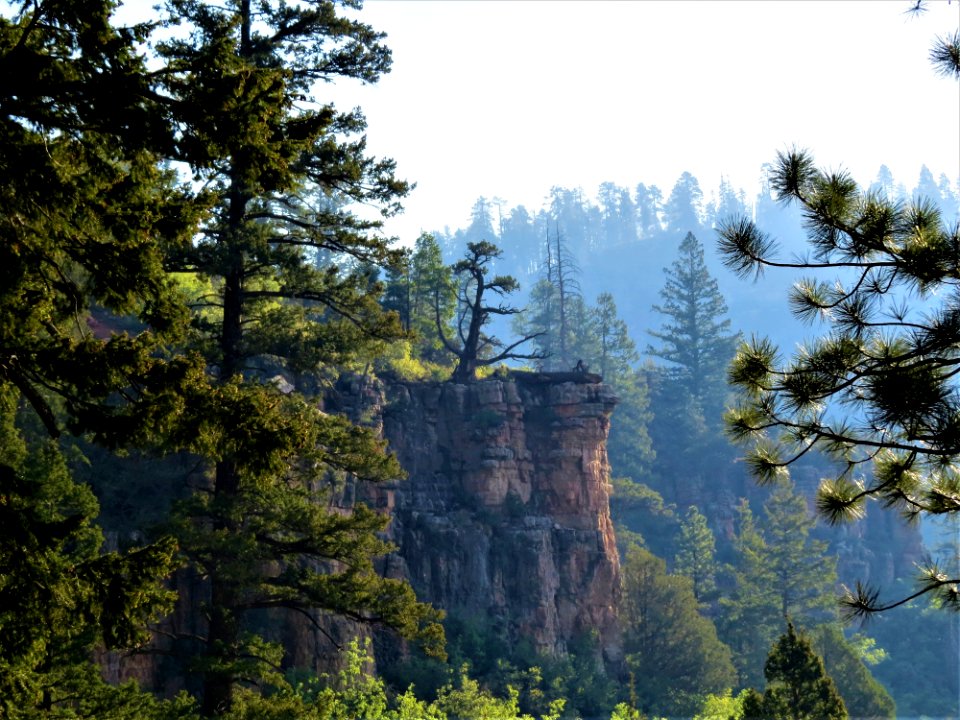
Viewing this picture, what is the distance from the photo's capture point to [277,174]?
A: 26.6 ft

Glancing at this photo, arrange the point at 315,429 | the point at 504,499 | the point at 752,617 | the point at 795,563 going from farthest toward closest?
1. the point at 795,563
2. the point at 752,617
3. the point at 504,499
4. the point at 315,429

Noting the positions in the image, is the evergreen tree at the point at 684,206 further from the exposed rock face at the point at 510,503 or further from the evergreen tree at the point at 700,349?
the exposed rock face at the point at 510,503

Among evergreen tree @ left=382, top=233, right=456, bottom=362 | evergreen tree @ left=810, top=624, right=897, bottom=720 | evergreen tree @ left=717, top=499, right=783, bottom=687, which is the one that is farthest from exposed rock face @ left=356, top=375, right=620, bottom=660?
evergreen tree @ left=717, top=499, right=783, bottom=687

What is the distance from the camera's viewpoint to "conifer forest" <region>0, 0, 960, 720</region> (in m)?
7.61

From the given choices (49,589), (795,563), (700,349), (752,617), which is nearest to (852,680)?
(752,617)

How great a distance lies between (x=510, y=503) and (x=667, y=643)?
29.0 feet

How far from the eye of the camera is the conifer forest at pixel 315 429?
7.61 m

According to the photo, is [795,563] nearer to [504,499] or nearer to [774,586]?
[774,586]

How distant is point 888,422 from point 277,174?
4.86 m

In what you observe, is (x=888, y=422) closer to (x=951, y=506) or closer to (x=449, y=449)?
(x=951, y=506)

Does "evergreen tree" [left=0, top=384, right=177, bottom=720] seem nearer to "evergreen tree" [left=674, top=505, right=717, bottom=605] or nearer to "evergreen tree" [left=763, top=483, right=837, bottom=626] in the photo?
"evergreen tree" [left=763, top=483, right=837, bottom=626]

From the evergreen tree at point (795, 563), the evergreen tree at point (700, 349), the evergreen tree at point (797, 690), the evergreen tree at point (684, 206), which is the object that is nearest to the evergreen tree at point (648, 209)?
the evergreen tree at point (684, 206)

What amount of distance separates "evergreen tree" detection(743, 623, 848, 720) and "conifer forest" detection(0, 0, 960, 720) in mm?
76

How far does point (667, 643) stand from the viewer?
40.8 m
